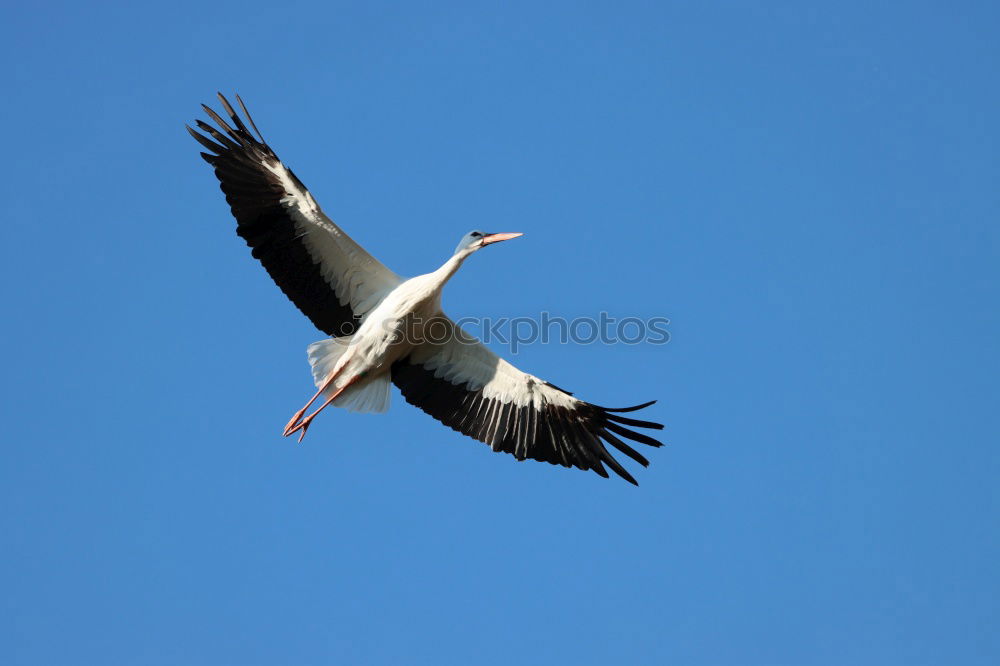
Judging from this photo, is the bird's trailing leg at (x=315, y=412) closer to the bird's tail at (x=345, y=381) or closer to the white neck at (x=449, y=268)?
the bird's tail at (x=345, y=381)

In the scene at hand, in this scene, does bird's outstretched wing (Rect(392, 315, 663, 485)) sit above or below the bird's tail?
above

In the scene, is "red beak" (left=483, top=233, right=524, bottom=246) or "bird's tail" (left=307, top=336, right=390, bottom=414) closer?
"bird's tail" (left=307, top=336, right=390, bottom=414)

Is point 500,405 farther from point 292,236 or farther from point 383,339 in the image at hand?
point 292,236

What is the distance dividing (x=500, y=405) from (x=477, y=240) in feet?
5.39

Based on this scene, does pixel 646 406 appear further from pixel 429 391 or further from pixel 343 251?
pixel 343 251

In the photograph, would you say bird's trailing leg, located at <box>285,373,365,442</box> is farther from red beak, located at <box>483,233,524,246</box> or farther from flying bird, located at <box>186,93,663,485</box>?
red beak, located at <box>483,233,524,246</box>

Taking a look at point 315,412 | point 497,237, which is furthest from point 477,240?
point 315,412

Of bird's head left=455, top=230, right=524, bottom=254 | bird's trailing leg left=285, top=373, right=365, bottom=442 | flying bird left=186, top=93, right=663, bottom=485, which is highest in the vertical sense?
bird's head left=455, top=230, right=524, bottom=254

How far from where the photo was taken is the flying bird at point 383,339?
12773mm

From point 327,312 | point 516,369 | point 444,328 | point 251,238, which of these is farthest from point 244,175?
point 516,369

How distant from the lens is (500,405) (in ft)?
44.1

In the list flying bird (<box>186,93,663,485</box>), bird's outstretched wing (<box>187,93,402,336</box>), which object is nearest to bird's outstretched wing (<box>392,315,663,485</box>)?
flying bird (<box>186,93,663,485</box>)

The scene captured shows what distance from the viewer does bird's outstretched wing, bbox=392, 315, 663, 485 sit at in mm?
13195

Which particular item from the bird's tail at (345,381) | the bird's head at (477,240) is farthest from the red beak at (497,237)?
the bird's tail at (345,381)
